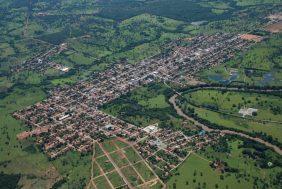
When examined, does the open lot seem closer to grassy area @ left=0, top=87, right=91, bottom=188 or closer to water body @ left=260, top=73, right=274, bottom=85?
grassy area @ left=0, top=87, right=91, bottom=188

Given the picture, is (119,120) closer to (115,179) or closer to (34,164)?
(34,164)

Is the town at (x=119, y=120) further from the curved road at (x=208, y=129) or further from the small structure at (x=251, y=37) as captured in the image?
the curved road at (x=208, y=129)

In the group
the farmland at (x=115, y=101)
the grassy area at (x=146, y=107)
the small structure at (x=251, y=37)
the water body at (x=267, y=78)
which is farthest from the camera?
the small structure at (x=251, y=37)

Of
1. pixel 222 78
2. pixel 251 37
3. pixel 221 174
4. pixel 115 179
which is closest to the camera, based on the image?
pixel 221 174

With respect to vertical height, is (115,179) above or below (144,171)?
below

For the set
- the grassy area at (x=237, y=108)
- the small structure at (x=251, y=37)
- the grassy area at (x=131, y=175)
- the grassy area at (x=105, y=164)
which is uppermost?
the small structure at (x=251, y=37)

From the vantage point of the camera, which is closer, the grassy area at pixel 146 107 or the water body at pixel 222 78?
the grassy area at pixel 146 107

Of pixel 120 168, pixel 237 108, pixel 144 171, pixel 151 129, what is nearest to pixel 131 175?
pixel 144 171

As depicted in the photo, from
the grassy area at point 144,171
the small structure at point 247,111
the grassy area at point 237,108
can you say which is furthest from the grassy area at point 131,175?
the small structure at point 247,111
